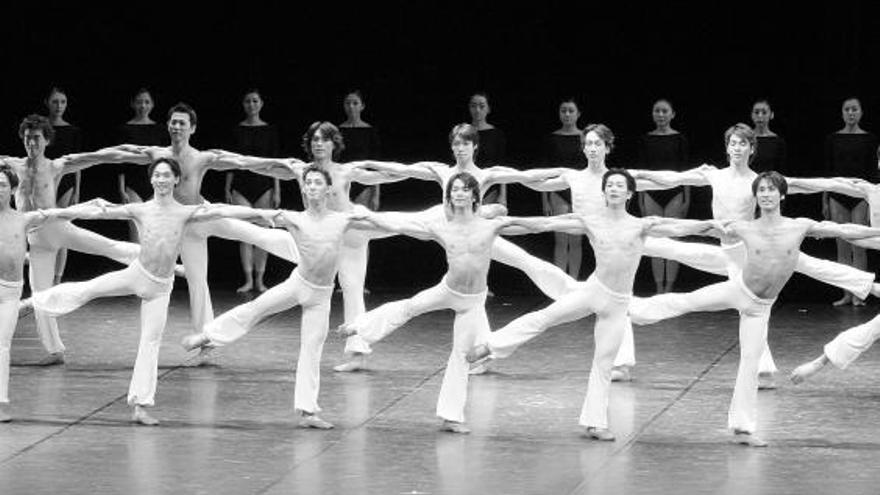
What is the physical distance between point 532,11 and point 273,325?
152 inches

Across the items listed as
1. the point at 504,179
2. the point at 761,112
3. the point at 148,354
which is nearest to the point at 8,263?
the point at 148,354

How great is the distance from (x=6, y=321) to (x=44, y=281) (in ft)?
4.70

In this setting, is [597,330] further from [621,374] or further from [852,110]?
[852,110]

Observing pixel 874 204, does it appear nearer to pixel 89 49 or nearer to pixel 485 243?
pixel 485 243

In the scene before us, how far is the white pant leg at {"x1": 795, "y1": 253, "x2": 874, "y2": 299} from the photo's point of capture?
10945 mm

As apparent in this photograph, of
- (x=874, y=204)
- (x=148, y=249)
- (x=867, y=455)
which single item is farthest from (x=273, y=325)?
(x=867, y=455)

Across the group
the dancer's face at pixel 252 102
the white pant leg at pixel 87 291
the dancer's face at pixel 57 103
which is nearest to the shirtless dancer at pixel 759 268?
the white pant leg at pixel 87 291

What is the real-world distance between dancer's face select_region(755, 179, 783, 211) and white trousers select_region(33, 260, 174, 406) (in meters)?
2.87

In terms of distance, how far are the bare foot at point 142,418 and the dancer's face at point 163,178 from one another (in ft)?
A: 3.49

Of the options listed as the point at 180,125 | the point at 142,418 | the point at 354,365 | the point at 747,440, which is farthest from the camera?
the point at 180,125

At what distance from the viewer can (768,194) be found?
393 inches

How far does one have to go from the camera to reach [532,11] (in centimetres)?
1573

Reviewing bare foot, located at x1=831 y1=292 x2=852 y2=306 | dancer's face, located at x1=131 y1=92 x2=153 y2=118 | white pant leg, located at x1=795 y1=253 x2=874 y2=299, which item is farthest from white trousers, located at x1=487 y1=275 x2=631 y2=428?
dancer's face, located at x1=131 y1=92 x2=153 y2=118

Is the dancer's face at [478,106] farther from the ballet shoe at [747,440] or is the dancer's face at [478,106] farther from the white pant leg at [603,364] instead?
the ballet shoe at [747,440]
